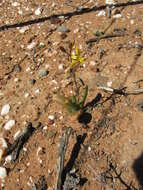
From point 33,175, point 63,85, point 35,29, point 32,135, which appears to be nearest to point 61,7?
point 35,29

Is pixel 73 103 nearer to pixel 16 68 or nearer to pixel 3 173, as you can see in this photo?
pixel 3 173

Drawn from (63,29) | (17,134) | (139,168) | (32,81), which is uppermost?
(63,29)

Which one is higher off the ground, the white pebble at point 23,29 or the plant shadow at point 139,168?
the white pebble at point 23,29

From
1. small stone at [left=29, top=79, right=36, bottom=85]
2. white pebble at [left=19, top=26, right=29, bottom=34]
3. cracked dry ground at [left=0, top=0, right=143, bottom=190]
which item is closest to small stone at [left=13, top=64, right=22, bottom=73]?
cracked dry ground at [left=0, top=0, right=143, bottom=190]

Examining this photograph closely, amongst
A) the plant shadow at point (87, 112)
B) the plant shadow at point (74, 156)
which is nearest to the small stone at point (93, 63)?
the plant shadow at point (87, 112)

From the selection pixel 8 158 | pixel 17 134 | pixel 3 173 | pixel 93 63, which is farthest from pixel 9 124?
pixel 93 63

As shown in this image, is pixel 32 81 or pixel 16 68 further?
pixel 16 68

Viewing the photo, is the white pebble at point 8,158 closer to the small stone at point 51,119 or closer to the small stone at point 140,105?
the small stone at point 51,119

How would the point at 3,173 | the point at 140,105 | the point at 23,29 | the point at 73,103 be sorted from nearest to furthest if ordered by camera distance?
the point at 3,173
the point at 73,103
the point at 140,105
the point at 23,29

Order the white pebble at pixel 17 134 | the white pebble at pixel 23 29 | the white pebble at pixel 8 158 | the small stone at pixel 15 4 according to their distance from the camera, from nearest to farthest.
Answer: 1. the white pebble at pixel 8 158
2. the white pebble at pixel 17 134
3. the white pebble at pixel 23 29
4. the small stone at pixel 15 4
